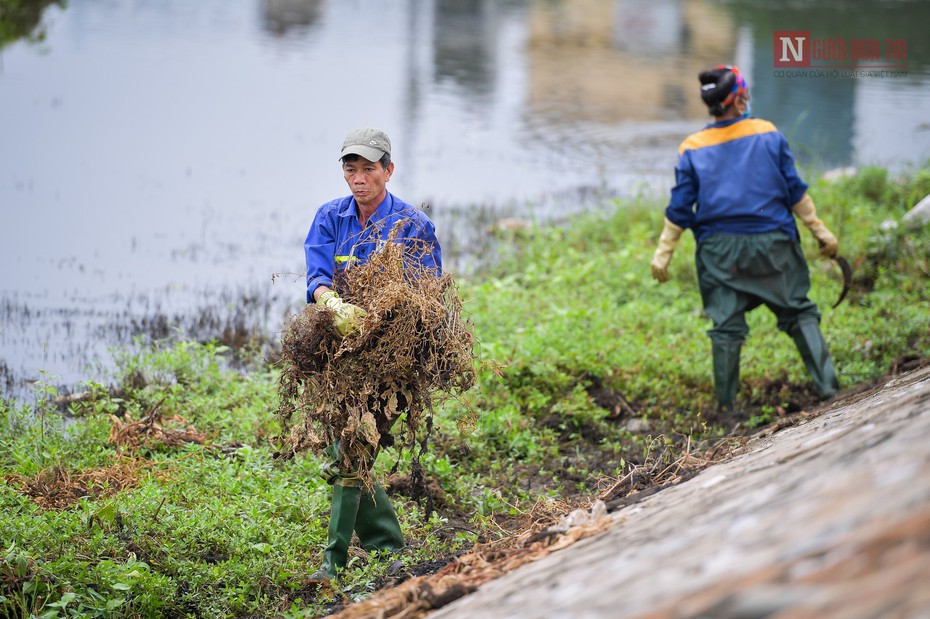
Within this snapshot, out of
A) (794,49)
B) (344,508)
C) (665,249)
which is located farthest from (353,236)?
(794,49)

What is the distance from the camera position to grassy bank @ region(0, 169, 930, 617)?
3.86 m

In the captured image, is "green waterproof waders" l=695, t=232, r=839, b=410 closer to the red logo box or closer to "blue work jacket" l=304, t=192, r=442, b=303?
"blue work jacket" l=304, t=192, r=442, b=303

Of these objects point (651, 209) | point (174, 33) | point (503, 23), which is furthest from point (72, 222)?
point (503, 23)

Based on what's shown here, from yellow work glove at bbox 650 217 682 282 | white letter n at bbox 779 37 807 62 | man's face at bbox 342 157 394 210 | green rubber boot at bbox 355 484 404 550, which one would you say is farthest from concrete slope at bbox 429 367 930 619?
white letter n at bbox 779 37 807 62

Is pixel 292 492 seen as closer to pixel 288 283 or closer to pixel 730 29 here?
pixel 288 283

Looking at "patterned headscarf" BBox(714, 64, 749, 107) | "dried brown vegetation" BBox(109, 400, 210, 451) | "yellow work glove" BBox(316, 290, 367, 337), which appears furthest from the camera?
"patterned headscarf" BBox(714, 64, 749, 107)

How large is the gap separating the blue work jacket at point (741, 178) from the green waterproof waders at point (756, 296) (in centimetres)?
10

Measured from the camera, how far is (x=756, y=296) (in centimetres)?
585

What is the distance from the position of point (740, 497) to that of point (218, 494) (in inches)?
109

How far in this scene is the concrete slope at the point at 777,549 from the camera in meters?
1.66

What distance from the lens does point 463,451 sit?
537cm

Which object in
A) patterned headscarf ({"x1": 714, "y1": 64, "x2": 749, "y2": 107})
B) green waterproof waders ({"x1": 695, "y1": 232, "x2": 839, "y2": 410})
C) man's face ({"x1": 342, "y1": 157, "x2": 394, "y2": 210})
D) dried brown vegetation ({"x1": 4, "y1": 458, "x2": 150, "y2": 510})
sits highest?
patterned headscarf ({"x1": 714, "y1": 64, "x2": 749, "y2": 107})

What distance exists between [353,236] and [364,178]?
0.79 ft

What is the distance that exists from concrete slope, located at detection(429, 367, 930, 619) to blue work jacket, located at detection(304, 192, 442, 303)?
149 cm
